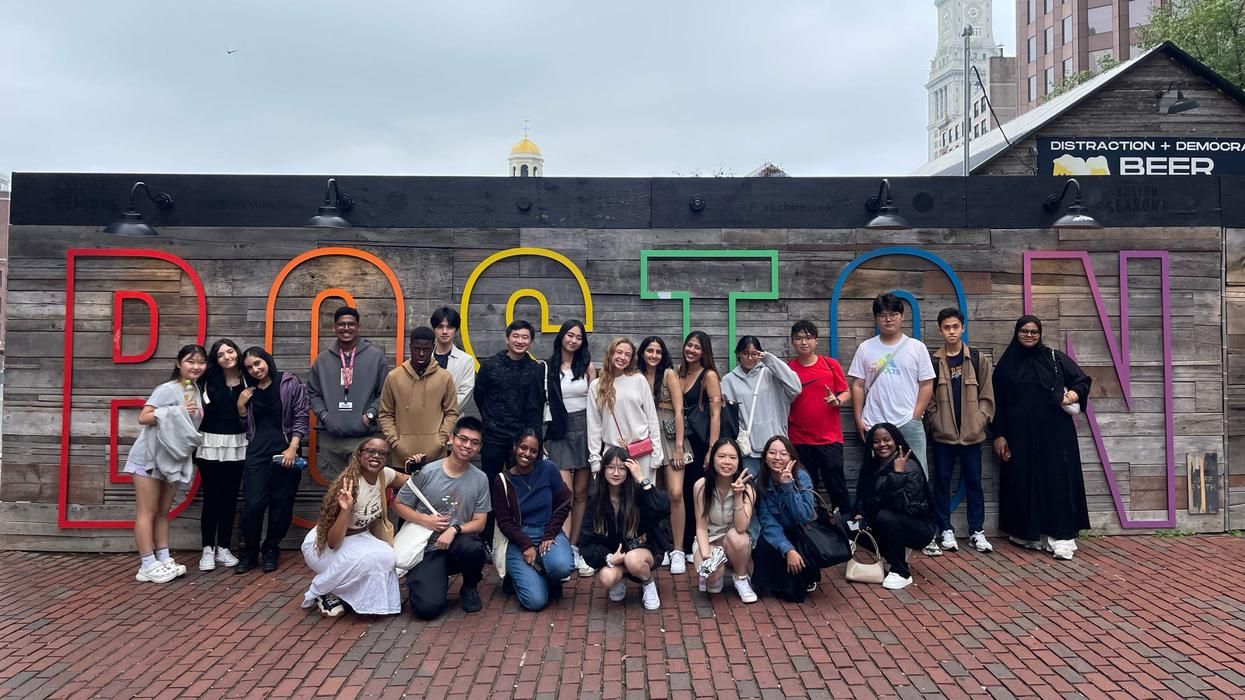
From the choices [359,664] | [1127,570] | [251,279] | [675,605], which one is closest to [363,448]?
[359,664]

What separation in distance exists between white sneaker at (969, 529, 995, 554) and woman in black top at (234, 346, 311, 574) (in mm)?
5020

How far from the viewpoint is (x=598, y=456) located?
519 centimetres

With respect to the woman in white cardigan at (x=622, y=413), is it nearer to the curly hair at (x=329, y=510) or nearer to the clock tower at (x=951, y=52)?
the curly hair at (x=329, y=510)

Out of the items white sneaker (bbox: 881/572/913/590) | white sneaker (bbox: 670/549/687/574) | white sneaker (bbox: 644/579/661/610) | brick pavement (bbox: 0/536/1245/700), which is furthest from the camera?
white sneaker (bbox: 670/549/687/574)

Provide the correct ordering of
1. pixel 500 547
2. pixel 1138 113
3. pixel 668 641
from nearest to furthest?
pixel 668 641 < pixel 500 547 < pixel 1138 113

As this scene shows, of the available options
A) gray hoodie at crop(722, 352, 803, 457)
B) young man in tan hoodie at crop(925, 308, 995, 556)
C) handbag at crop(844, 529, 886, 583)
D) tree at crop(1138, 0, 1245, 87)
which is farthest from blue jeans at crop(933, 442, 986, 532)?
tree at crop(1138, 0, 1245, 87)

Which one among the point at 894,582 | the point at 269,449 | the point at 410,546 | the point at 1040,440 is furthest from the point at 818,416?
the point at 269,449

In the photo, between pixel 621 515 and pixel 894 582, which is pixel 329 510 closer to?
pixel 621 515

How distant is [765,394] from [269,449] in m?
3.55

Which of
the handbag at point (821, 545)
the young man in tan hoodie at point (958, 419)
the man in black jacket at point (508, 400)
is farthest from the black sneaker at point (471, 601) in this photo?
the young man in tan hoodie at point (958, 419)

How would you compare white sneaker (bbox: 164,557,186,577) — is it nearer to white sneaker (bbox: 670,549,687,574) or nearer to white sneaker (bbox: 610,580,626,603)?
white sneaker (bbox: 610,580,626,603)

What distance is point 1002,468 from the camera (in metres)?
6.18

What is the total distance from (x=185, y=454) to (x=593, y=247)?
3382 millimetres

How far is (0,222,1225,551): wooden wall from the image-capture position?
6.23m
